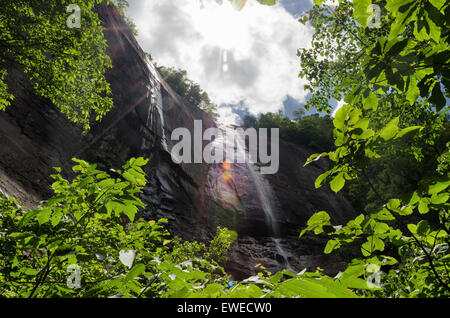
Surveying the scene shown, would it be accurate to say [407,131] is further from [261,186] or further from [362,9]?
[261,186]

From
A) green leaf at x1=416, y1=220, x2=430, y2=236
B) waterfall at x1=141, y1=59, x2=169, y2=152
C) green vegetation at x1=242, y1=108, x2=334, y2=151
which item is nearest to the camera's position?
green leaf at x1=416, y1=220, x2=430, y2=236


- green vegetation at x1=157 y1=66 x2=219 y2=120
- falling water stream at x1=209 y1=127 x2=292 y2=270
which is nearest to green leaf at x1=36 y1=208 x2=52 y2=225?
falling water stream at x1=209 y1=127 x2=292 y2=270

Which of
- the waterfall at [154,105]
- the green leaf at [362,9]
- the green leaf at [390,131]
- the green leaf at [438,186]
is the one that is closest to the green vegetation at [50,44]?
the green leaf at [362,9]

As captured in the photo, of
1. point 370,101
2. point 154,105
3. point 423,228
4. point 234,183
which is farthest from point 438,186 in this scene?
point 234,183

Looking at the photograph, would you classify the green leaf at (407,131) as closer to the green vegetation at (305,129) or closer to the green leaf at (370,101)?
the green leaf at (370,101)

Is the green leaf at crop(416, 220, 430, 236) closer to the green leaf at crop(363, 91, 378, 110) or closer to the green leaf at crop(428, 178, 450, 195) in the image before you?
the green leaf at crop(428, 178, 450, 195)

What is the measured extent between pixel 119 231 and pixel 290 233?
57.0 ft

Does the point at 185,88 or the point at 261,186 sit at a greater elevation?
the point at 185,88

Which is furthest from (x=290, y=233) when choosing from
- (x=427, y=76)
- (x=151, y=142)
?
(x=427, y=76)

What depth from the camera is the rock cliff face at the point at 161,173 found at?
9.73 meters

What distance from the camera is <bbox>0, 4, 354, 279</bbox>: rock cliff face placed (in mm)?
9734

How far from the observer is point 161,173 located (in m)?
15.6

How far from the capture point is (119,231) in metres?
2.56

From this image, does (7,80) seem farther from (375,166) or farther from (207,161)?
(375,166)
